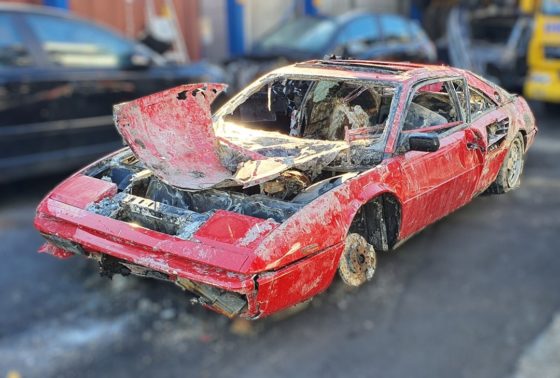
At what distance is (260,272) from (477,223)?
3260cm

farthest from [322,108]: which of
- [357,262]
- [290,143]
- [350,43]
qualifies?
[350,43]

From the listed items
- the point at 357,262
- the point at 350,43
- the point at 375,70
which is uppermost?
the point at 375,70

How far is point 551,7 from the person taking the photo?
2.51 metres

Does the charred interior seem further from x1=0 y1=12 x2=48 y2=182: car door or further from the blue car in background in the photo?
x1=0 y1=12 x2=48 y2=182: car door

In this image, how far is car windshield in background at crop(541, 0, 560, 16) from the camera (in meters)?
2.39

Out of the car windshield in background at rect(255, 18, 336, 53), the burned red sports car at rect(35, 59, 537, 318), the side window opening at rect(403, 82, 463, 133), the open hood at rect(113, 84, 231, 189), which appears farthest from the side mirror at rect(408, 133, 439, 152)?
the car windshield in background at rect(255, 18, 336, 53)

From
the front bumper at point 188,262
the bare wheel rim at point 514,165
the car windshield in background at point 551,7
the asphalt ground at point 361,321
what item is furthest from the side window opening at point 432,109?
the asphalt ground at point 361,321

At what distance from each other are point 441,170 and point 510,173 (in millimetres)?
134

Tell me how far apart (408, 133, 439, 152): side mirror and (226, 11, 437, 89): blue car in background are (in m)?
0.56

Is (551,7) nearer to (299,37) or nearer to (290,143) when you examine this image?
(290,143)

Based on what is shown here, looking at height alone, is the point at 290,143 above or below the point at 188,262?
above

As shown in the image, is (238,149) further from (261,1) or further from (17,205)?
(261,1)

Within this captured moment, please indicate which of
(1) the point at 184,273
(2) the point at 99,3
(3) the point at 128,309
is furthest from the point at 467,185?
(3) the point at 128,309

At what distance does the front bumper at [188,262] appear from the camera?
59.8 inches
